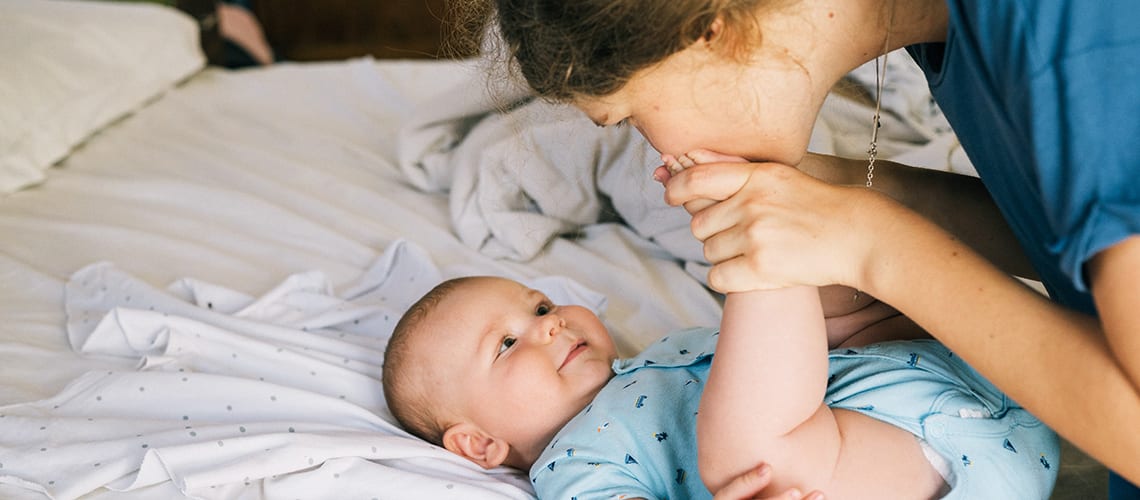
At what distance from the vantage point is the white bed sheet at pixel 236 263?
1.02 m

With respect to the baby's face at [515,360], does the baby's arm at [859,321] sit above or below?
above

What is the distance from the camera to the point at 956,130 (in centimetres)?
87

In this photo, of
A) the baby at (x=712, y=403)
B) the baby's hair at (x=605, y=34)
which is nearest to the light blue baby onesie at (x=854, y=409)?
the baby at (x=712, y=403)

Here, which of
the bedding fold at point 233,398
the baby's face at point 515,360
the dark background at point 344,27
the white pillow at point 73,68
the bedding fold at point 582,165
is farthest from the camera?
the dark background at point 344,27

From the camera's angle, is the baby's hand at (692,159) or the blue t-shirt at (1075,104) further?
the baby's hand at (692,159)

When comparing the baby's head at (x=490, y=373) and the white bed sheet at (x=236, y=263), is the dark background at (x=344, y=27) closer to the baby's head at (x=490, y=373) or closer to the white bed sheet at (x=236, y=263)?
the white bed sheet at (x=236, y=263)

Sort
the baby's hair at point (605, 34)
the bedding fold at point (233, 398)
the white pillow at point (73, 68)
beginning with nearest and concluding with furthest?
the baby's hair at point (605, 34)
the bedding fold at point (233, 398)
the white pillow at point (73, 68)

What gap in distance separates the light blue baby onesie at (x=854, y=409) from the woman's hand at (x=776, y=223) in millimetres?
197

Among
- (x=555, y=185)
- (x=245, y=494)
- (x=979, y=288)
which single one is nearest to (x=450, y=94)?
(x=555, y=185)

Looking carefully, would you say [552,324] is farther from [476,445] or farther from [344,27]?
[344,27]

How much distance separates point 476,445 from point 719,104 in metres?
0.52

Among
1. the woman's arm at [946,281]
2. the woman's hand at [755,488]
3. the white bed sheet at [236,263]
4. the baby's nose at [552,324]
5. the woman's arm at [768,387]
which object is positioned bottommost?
the white bed sheet at [236,263]

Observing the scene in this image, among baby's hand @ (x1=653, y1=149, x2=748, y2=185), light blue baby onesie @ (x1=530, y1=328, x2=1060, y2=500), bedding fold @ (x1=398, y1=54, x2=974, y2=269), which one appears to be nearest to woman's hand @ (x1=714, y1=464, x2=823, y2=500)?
light blue baby onesie @ (x1=530, y1=328, x2=1060, y2=500)

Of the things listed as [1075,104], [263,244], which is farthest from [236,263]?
[1075,104]
